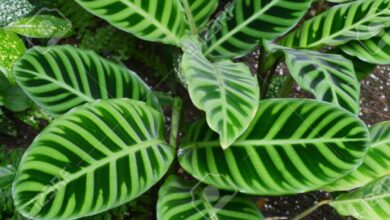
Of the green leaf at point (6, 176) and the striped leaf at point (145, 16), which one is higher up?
the striped leaf at point (145, 16)

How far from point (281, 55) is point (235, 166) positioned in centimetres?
35

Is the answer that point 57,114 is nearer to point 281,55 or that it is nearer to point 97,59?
point 97,59

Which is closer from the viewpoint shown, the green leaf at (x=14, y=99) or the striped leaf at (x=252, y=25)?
the striped leaf at (x=252, y=25)

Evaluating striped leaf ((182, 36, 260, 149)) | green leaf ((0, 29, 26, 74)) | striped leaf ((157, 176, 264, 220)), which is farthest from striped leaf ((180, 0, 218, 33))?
green leaf ((0, 29, 26, 74))

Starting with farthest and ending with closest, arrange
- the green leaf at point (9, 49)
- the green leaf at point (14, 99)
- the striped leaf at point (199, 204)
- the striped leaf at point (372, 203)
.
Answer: the green leaf at point (14, 99), the green leaf at point (9, 49), the striped leaf at point (372, 203), the striped leaf at point (199, 204)

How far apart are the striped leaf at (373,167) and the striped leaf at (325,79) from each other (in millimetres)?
156

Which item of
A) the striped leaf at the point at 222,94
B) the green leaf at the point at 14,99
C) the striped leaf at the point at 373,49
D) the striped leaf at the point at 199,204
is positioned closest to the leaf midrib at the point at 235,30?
the striped leaf at the point at 222,94

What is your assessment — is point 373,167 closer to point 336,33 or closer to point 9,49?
point 336,33

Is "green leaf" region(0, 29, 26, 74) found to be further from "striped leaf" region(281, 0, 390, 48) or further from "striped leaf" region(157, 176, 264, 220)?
"striped leaf" region(281, 0, 390, 48)

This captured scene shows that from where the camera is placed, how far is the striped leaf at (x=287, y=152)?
41.6 inches

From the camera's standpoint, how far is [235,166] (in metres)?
1.13

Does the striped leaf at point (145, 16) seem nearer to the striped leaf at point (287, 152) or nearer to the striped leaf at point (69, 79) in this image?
the striped leaf at point (69, 79)

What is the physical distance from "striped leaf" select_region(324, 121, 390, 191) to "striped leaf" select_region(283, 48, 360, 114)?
0.51ft

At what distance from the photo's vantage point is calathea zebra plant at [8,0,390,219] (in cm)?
102
